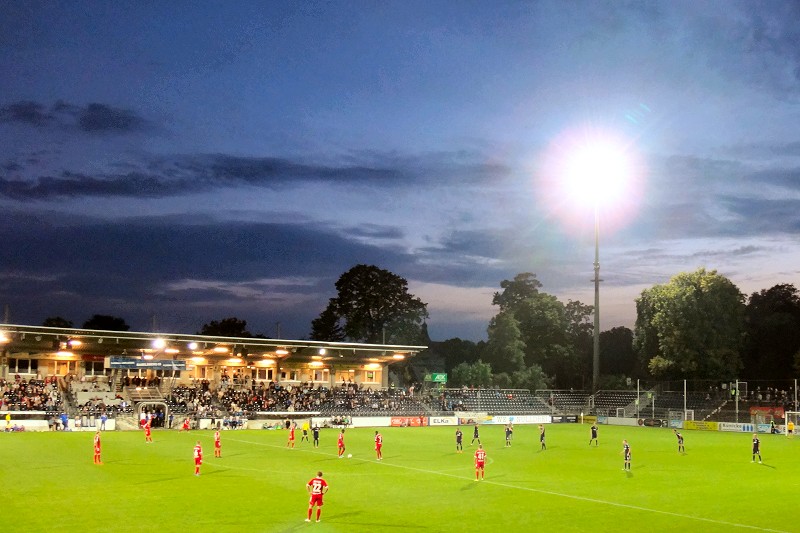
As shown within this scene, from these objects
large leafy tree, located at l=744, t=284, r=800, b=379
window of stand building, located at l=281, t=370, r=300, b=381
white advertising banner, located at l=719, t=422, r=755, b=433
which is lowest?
white advertising banner, located at l=719, t=422, r=755, b=433

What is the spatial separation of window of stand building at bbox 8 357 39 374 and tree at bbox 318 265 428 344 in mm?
49627

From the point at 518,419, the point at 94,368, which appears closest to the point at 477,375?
the point at 518,419

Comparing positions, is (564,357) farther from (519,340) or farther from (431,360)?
(431,360)

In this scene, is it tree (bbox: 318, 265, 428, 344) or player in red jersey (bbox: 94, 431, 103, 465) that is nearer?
player in red jersey (bbox: 94, 431, 103, 465)

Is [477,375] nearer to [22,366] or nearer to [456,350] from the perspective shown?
[456,350]

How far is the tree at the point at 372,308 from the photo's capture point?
115312 millimetres

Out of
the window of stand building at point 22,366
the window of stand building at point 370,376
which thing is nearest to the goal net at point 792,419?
the window of stand building at point 370,376

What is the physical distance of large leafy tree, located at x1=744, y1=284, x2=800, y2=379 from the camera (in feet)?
302

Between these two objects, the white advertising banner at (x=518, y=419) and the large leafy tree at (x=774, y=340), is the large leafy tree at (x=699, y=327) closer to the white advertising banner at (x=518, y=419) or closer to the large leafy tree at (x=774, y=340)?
the large leafy tree at (x=774, y=340)

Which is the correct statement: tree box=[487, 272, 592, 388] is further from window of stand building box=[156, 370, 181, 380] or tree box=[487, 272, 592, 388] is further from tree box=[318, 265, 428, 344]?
window of stand building box=[156, 370, 181, 380]

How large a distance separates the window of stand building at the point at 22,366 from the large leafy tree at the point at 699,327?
65.8 m

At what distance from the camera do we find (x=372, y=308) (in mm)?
115562

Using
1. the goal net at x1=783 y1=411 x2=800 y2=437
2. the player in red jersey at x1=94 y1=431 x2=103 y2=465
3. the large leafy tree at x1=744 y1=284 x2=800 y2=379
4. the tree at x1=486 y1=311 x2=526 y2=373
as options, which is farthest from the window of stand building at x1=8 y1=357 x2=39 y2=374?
the large leafy tree at x1=744 y1=284 x2=800 y2=379

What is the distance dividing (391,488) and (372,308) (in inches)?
3359
